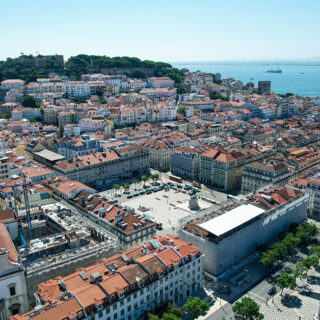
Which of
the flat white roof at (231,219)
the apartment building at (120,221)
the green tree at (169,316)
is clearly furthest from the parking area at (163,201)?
the green tree at (169,316)

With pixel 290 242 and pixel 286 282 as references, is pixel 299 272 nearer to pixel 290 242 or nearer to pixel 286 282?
pixel 290 242

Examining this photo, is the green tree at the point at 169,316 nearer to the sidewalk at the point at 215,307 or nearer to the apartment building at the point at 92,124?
the sidewalk at the point at 215,307

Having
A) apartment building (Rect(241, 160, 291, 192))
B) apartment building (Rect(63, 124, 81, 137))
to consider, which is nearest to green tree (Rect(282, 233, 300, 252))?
apartment building (Rect(241, 160, 291, 192))

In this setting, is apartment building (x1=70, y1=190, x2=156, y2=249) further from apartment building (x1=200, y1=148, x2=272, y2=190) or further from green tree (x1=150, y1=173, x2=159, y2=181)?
apartment building (x1=200, y1=148, x2=272, y2=190)

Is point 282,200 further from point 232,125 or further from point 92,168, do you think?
point 232,125

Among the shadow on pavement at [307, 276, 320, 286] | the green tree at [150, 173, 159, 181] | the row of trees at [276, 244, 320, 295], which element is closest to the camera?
the row of trees at [276, 244, 320, 295]
